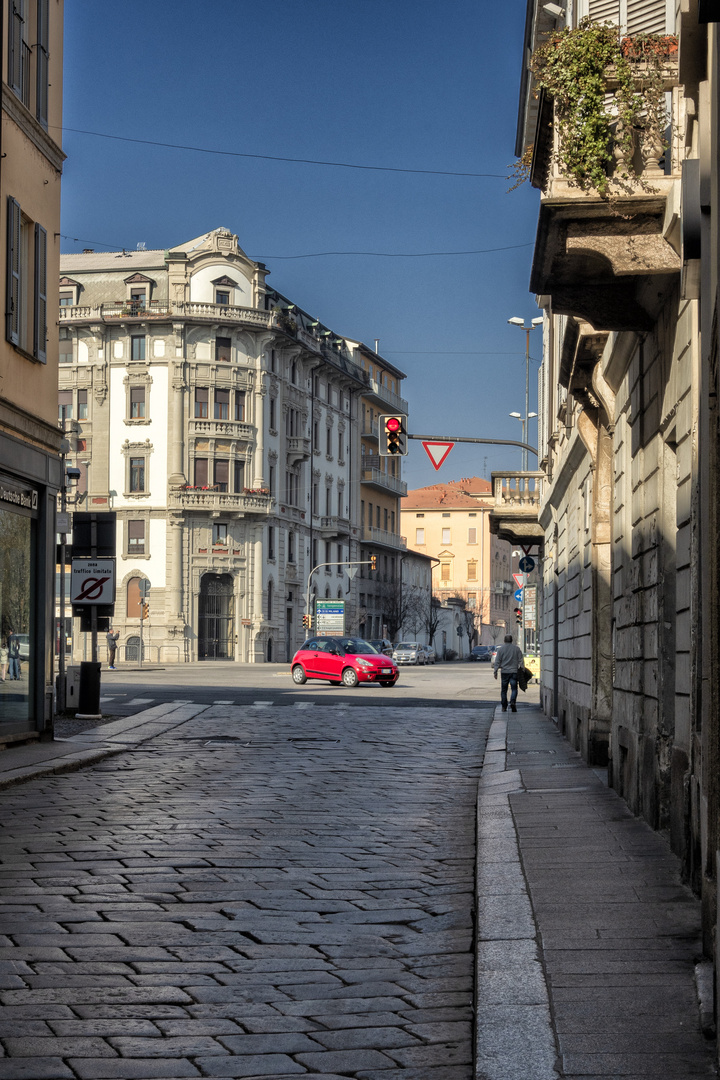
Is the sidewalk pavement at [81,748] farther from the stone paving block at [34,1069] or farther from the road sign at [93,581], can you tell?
the stone paving block at [34,1069]

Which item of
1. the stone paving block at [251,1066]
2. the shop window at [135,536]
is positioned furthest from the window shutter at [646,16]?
the shop window at [135,536]

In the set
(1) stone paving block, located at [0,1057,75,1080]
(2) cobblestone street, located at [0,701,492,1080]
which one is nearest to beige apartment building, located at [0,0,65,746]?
(2) cobblestone street, located at [0,701,492,1080]

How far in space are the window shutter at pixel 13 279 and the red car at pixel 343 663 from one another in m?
24.1

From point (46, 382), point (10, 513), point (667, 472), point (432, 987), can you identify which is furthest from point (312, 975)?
point (46, 382)

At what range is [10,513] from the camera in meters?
16.3

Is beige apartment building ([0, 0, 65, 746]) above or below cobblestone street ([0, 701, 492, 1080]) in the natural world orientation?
above

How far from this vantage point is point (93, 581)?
2175 cm

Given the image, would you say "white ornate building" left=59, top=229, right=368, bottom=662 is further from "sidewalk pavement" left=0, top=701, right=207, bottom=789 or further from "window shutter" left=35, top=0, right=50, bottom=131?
"window shutter" left=35, top=0, right=50, bottom=131

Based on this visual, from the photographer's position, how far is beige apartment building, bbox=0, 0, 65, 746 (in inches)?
635

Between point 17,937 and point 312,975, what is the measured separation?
1.54 metres

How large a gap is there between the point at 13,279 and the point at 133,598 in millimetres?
52526

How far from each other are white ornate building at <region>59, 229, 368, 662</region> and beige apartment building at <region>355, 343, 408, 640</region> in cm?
1861

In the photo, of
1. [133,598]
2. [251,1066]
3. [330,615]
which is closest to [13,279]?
[251,1066]

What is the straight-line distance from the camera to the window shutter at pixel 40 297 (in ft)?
56.7
